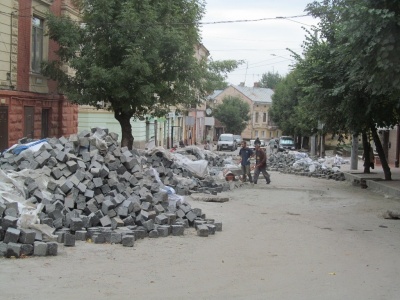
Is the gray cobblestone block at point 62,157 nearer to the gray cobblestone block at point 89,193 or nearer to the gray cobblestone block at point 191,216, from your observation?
the gray cobblestone block at point 89,193

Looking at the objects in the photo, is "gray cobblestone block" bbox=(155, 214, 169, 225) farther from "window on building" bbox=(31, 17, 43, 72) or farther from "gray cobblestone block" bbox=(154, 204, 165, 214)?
"window on building" bbox=(31, 17, 43, 72)

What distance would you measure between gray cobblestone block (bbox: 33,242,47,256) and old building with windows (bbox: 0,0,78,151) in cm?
1183

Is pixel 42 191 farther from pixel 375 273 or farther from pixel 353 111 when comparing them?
pixel 353 111

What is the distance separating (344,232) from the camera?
11391 mm

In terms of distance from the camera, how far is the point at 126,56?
19641mm

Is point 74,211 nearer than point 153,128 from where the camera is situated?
Yes

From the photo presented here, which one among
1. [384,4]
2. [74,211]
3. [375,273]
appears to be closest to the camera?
[375,273]

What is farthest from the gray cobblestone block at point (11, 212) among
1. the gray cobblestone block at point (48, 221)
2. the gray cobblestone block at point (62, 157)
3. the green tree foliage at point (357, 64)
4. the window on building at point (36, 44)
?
the window on building at point (36, 44)

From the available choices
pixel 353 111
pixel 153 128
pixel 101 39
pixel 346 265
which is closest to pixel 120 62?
pixel 101 39

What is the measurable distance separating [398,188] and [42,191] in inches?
552

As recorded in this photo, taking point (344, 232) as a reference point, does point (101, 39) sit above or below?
above

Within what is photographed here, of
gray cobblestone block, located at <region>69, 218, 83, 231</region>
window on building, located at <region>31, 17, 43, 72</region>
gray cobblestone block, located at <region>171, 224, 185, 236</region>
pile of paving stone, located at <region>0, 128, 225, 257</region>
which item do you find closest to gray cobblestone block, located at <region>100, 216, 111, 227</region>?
pile of paving stone, located at <region>0, 128, 225, 257</region>

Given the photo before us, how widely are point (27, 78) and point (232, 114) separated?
65.0m

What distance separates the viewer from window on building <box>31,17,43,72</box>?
21.4 metres
